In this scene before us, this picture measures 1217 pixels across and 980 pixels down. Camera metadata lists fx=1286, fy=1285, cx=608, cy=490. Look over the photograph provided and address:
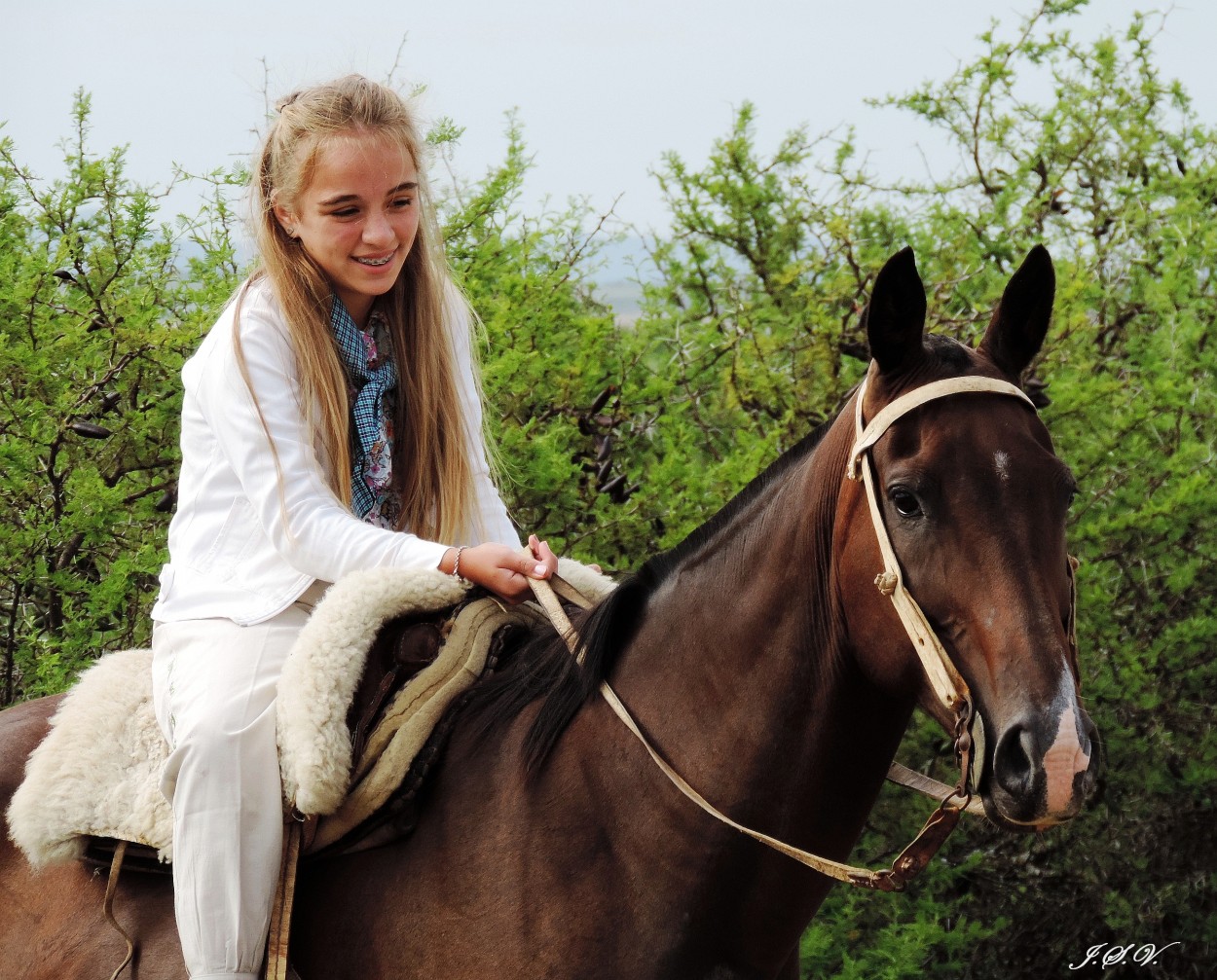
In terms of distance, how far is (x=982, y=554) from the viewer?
1773mm

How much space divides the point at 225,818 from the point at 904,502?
1.29 m

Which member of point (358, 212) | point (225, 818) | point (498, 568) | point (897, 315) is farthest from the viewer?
point (358, 212)

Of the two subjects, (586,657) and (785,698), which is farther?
(586,657)

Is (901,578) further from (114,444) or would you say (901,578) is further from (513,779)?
(114,444)

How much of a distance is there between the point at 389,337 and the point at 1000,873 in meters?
3.17

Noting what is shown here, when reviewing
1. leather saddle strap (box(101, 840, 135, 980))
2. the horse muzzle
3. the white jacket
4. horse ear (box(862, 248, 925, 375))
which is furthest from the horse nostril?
leather saddle strap (box(101, 840, 135, 980))

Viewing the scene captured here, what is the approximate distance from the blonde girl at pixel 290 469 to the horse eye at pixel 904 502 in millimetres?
796

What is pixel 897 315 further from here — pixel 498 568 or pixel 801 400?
pixel 801 400

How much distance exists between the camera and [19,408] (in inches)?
158

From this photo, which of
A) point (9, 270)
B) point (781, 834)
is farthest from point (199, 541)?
point (9, 270)

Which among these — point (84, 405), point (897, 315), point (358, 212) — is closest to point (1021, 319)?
point (897, 315)

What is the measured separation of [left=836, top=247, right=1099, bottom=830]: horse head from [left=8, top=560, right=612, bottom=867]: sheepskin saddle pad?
822 mm

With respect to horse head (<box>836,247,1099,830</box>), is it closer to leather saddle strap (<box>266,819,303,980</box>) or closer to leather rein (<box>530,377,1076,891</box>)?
leather rein (<box>530,377,1076,891</box>)

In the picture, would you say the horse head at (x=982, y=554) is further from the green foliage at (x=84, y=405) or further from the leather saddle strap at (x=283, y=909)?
the green foliage at (x=84, y=405)
